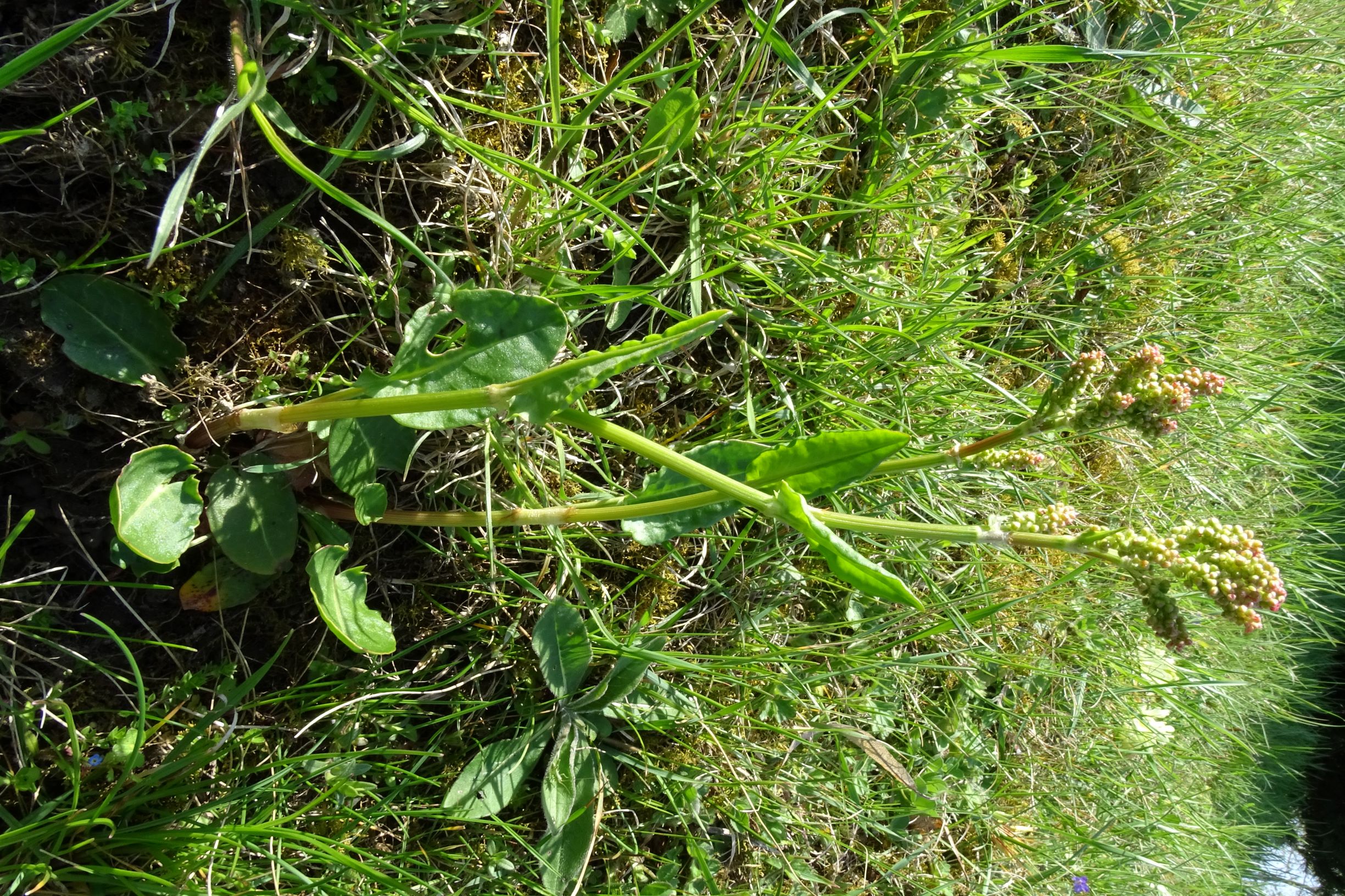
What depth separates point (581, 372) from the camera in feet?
3.62

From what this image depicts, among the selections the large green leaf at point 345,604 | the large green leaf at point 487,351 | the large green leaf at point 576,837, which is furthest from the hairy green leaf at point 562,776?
the large green leaf at point 487,351

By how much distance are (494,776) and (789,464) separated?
91 centimetres

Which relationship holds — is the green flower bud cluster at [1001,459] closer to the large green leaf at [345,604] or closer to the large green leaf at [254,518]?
the large green leaf at [345,604]

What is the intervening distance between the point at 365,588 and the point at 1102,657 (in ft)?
6.87

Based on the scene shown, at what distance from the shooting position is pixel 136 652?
1.44 metres

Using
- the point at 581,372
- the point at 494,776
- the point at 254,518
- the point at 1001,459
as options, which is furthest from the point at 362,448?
the point at 1001,459

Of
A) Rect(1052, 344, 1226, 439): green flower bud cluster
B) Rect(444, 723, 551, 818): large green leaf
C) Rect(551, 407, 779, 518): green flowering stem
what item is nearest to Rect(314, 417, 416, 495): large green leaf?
Rect(551, 407, 779, 518): green flowering stem

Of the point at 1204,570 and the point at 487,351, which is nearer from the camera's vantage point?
the point at 1204,570

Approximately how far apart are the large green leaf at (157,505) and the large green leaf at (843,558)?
0.89 meters

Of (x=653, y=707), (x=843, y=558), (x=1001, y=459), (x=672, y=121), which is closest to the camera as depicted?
(x=843, y=558)

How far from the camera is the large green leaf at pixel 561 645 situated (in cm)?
166

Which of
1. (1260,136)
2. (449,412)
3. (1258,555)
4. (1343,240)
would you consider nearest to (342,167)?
(449,412)

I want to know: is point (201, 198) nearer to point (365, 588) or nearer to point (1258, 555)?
point (365, 588)

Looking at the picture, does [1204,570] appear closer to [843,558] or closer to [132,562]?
[843,558]
